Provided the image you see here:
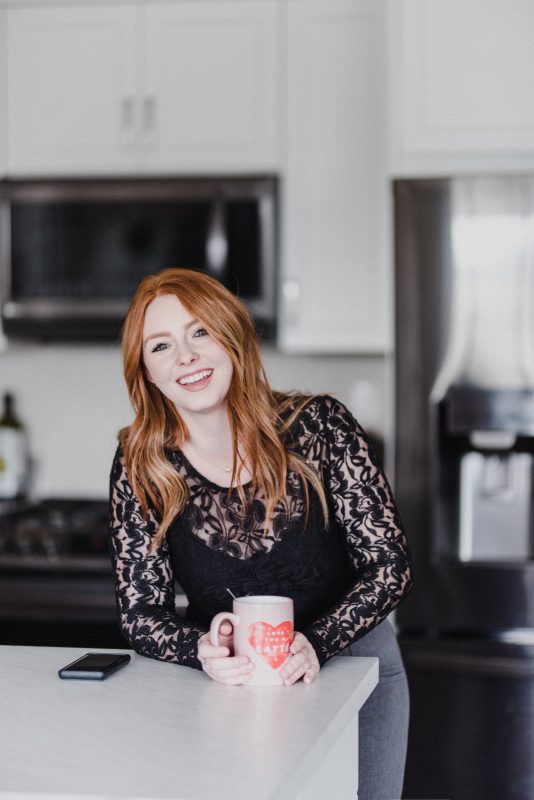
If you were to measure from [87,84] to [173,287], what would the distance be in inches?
65.8

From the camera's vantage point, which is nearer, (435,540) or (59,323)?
(435,540)

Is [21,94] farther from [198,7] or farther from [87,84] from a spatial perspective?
[198,7]

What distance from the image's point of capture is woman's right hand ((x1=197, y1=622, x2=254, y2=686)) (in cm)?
125

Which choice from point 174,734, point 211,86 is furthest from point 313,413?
point 211,86

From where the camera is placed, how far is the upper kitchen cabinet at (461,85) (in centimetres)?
242

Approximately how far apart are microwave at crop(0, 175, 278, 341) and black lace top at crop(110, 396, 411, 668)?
4.10 feet

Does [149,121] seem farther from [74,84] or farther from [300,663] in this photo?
[300,663]

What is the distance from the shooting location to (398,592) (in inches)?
59.9

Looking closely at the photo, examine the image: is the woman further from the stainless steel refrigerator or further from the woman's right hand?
the stainless steel refrigerator

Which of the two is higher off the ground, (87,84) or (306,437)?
(87,84)

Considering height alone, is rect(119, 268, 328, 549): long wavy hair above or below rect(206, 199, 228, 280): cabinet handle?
below

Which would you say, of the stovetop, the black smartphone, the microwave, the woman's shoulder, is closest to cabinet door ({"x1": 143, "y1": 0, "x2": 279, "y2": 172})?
the microwave

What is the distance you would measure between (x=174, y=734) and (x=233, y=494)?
56 cm

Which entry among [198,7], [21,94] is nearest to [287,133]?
[198,7]
